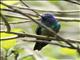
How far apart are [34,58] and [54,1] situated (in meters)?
1.25

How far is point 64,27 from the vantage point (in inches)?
78.9

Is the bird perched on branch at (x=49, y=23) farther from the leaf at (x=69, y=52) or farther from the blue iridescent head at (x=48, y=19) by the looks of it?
the leaf at (x=69, y=52)

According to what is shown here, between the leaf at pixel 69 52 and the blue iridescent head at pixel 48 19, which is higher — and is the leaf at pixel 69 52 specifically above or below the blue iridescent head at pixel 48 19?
below

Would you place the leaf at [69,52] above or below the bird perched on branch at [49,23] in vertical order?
below

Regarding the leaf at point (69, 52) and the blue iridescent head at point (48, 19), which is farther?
the leaf at point (69, 52)

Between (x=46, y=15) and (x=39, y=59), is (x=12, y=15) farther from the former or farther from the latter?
(x=39, y=59)

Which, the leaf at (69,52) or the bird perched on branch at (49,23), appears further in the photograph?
the leaf at (69,52)

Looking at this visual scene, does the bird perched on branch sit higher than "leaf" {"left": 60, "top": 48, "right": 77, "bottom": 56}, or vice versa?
the bird perched on branch

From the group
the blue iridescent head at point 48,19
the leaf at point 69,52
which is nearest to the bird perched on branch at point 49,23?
the blue iridescent head at point 48,19

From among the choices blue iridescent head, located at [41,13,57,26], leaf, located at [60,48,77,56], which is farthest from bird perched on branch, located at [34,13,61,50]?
leaf, located at [60,48,77,56]

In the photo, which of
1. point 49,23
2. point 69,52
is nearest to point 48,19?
point 49,23

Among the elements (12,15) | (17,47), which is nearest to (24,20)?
(12,15)

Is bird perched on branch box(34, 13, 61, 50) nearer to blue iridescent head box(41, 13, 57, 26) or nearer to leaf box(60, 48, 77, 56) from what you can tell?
blue iridescent head box(41, 13, 57, 26)

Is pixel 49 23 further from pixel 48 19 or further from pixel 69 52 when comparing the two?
pixel 69 52
